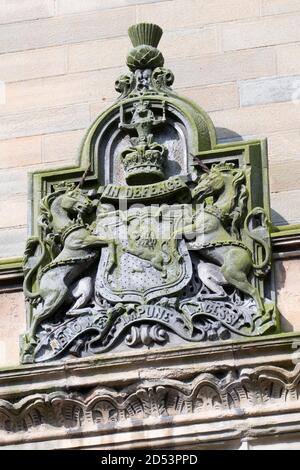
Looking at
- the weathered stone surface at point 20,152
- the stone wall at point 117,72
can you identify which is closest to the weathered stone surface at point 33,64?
the stone wall at point 117,72

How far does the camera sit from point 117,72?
12.7m

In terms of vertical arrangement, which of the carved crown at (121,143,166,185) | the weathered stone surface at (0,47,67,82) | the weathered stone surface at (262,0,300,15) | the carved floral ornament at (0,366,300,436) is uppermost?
the weathered stone surface at (262,0,300,15)

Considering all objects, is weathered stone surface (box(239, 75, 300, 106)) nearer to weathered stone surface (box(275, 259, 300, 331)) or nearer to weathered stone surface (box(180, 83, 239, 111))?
weathered stone surface (box(180, 83, 239, 111))

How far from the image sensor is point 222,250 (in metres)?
11.1

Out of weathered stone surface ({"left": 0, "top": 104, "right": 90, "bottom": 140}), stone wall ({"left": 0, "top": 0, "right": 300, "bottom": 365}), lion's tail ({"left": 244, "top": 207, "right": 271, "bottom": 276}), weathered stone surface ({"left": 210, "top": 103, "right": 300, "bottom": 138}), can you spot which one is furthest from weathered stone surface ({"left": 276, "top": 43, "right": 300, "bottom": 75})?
lion's tail ({"left": 244, "top": 207, "right": 271, "bottom": 276})

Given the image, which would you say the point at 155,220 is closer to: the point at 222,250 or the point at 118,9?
the point at 222,250

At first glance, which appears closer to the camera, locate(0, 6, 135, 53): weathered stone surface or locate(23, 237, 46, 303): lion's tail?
locate(23, 237, 46, 303): lion's tail

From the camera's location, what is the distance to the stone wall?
12.2 meters

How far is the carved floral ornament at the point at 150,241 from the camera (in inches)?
429

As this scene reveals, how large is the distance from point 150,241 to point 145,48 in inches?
53.0

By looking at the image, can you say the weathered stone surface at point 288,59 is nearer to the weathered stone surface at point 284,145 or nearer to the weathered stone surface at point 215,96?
the weathered stone surface at point 215,96
